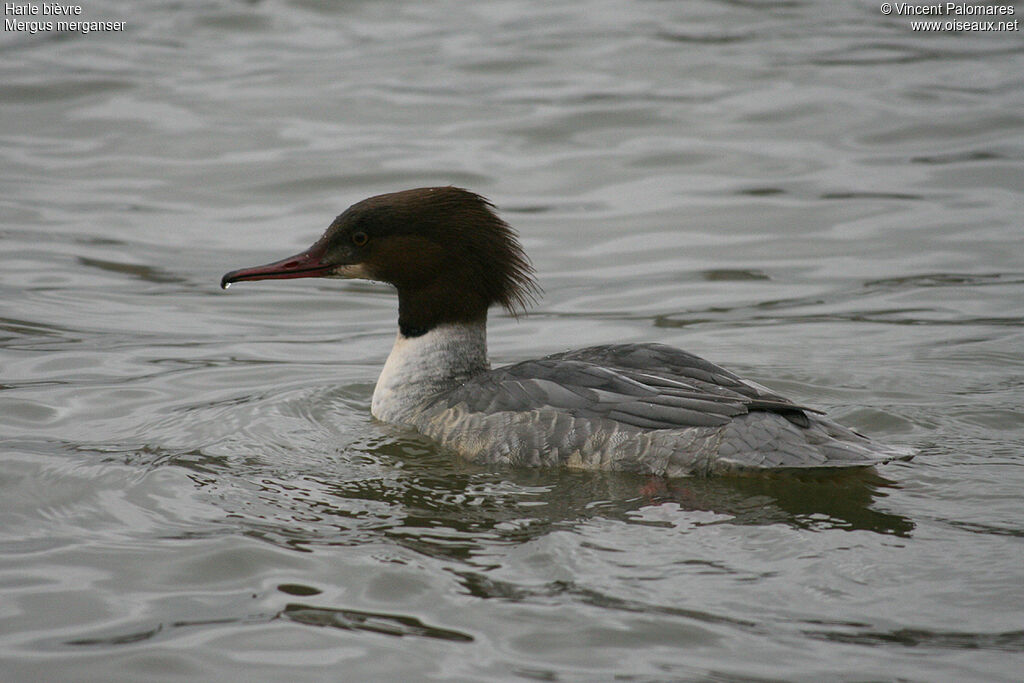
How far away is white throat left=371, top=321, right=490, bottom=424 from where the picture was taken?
23.2 feet

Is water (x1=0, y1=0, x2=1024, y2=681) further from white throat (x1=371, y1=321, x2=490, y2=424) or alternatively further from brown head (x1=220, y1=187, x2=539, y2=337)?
brown head (x1=220, y1=187, x2=539, y2=337)

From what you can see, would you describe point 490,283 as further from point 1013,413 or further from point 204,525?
point 1013,413

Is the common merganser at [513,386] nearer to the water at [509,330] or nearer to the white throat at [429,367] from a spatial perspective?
the white throat at [429,367]

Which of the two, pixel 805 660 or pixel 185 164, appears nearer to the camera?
pixel 805 660

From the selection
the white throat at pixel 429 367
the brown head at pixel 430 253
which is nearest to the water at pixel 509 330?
the white throat at pixel 429 367

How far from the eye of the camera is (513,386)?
6469 millimetres

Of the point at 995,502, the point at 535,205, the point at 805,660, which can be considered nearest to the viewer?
the point at 805,660

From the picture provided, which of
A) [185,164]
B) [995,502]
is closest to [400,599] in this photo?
[995,502]

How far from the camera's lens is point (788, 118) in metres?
13.2

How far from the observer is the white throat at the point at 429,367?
23.2ft

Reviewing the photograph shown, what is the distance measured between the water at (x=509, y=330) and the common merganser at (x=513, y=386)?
0.58ft

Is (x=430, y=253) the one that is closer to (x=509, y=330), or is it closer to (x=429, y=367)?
(x=429, y=367)

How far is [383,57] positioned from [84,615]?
11.5 metres

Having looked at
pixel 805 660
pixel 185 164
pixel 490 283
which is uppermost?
pixel 185 164
